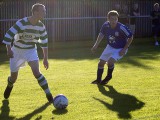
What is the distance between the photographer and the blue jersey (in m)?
9.84

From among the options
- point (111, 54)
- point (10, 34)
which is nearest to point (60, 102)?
point (10, 34)

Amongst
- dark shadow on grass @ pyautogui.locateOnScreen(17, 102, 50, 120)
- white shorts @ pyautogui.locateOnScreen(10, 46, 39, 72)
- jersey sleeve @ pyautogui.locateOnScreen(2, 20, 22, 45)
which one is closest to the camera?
dark shadow on grass @ pyautogui.locateOnScreen(17, 102, 50, 120)

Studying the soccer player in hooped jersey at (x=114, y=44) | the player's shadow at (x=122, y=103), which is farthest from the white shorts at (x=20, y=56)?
the soccer player in hooped jersey at (x=114, y=44)

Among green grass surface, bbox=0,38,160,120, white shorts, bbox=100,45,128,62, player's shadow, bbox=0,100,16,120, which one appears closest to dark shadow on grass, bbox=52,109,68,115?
green grass surface, bbox=0,38,160,120

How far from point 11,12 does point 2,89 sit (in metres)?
10.6

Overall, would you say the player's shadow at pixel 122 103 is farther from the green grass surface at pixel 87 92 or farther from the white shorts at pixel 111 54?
the white shorts at pixel 111 54

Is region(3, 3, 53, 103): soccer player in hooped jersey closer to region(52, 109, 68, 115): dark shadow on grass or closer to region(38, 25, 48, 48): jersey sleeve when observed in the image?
region(38, 25, 48, 48): jersey sleeve

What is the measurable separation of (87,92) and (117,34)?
1.76 metres

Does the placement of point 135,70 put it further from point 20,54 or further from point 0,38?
point 0,38

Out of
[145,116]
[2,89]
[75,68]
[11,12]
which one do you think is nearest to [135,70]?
[75,68]

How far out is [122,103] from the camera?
805cm

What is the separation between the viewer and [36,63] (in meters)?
7.91

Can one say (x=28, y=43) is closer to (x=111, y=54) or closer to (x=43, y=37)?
(x=43, y=37)

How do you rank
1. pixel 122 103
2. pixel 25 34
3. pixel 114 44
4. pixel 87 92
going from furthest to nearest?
pixel 114 44
pixel 87 92
pixel 122 103
pixel 25 34
